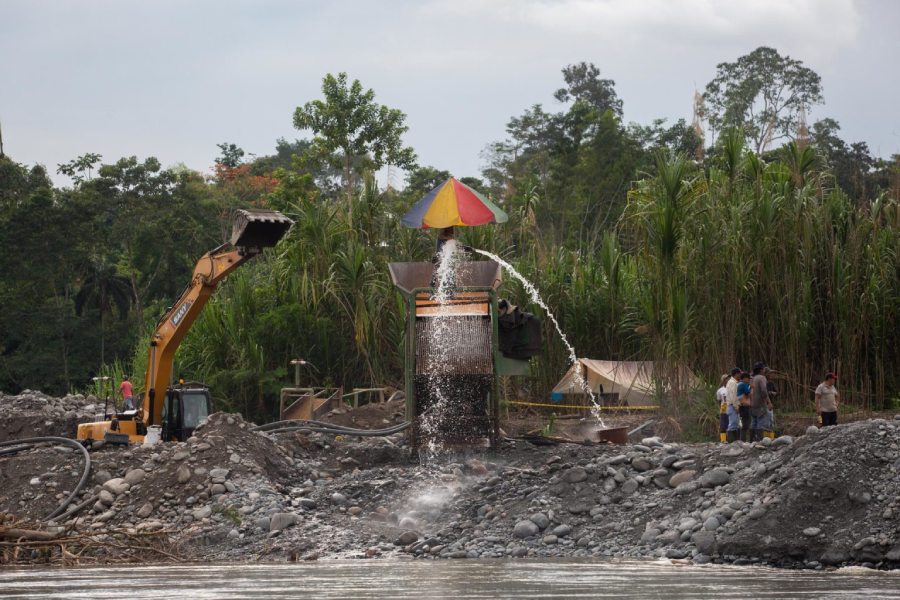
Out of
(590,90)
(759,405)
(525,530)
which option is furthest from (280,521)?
(590,90)

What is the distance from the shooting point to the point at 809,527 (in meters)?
11.2

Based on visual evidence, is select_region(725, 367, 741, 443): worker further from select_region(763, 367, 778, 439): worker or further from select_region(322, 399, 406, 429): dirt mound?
select_region(322, 399, 406, 429): dirt mound

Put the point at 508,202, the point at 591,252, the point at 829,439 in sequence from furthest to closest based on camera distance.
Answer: the point at 508,202
the point at 591,252
the point at 829,439

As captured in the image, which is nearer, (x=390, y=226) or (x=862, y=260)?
(x=862, y=260)

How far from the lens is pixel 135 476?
1505 centimetres

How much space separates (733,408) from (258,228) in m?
6.51

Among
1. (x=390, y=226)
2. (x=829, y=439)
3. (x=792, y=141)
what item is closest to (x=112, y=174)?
(x=390, y=226)

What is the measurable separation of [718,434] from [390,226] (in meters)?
8.67

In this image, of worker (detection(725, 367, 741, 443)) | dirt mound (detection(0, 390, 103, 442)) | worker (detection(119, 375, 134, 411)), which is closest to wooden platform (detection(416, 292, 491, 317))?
worker (detection(725, 367, 741, 443))

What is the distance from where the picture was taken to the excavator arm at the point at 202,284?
53.9 feet

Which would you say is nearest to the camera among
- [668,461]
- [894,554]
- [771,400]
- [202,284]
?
[894,554]

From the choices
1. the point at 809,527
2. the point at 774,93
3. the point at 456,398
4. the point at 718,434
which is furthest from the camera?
the point at 774,93

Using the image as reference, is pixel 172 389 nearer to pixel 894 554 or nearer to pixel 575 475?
pixel 575 475

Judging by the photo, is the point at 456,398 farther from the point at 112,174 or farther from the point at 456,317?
the point at 112,174
